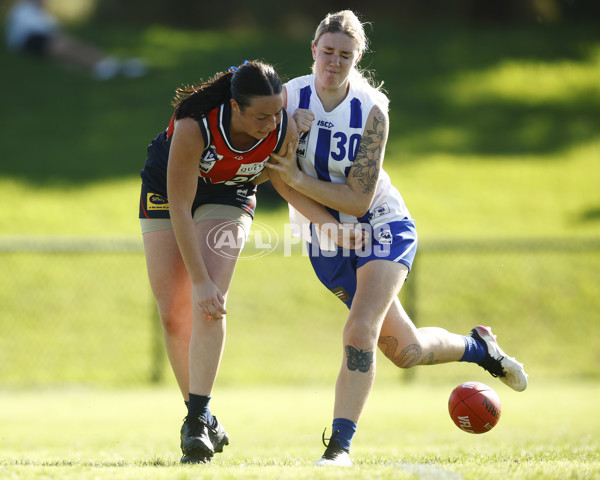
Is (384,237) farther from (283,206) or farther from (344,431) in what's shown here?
(283,206)

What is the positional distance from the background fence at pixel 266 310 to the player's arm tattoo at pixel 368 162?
6560mm

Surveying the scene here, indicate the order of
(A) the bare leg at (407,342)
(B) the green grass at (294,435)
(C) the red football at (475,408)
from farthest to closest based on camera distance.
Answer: (C) the red football at (475,408) < (A) the bare leg at (407,342) < (B) the green grass at (294,435)

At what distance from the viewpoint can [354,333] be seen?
4.35 metres

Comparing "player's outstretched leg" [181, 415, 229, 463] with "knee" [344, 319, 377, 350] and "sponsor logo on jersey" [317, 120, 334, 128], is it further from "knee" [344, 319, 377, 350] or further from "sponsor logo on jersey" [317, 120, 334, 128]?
"sponsor logo on jersey" [317, 120, 334, 128]

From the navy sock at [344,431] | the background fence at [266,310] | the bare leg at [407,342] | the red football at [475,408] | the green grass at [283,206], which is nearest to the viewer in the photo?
the navy sock at [344,431]

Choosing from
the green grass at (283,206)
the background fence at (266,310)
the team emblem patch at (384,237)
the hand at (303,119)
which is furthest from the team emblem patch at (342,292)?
the background fence at (266,310)

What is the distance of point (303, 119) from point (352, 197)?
20.7 inches

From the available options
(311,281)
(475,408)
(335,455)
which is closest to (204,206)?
(335,455)

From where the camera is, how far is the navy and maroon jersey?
13.9 ft

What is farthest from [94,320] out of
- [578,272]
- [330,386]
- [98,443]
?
[578,272]

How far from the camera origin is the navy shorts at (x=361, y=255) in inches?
182

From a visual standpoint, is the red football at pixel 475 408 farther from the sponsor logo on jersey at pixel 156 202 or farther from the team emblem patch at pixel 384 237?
the sponsor logo on jersey at pixel 156 202

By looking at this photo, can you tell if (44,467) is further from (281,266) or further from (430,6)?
(430,6)

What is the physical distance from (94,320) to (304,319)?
10.3ft
